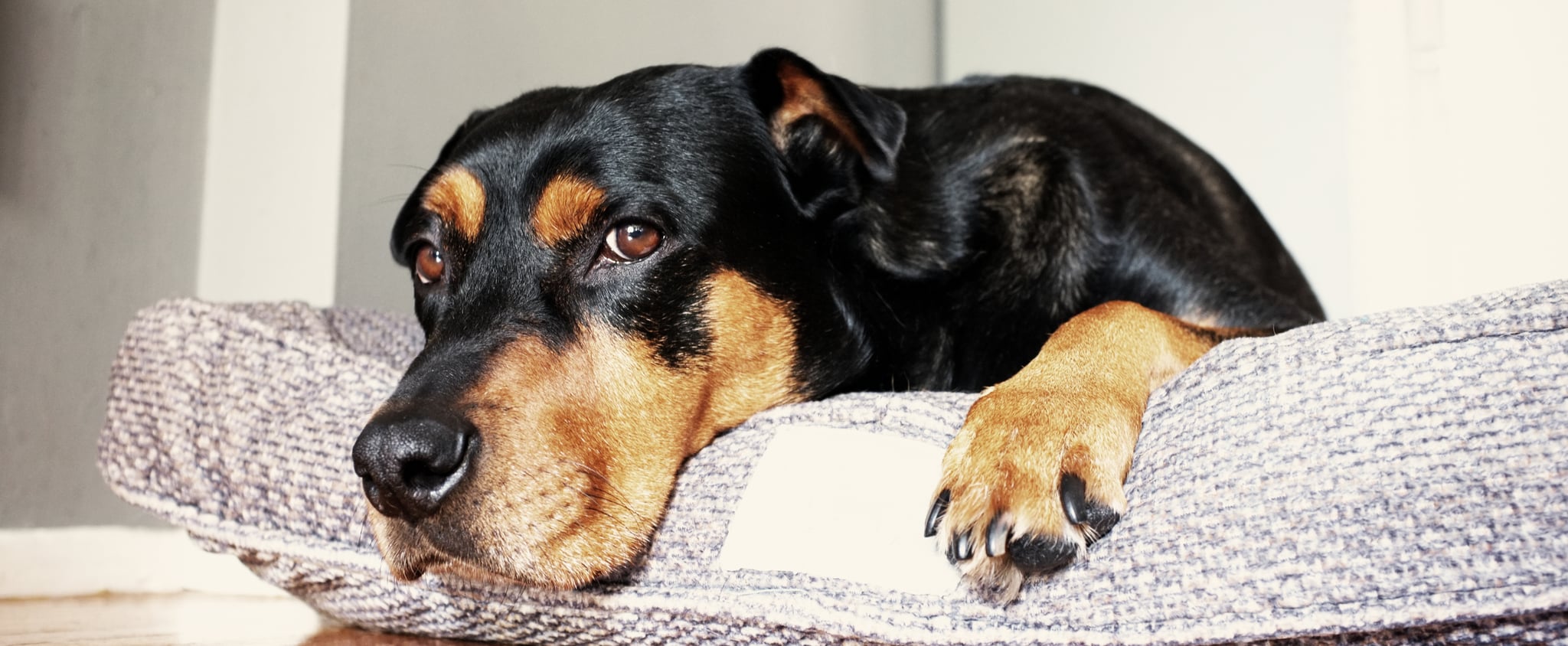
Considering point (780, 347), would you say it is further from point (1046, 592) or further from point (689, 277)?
point (1046, 592)

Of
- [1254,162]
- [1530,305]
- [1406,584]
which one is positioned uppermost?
[1530,305]

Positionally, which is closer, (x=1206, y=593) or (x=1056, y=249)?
(x=1206, y=593)

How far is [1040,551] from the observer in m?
1.33

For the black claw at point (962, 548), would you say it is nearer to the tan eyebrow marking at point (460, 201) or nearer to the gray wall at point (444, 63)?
the tan eyebrow marking at point (460, 201)

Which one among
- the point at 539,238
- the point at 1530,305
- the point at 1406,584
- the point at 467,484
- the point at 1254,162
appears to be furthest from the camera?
the point at 1254,162

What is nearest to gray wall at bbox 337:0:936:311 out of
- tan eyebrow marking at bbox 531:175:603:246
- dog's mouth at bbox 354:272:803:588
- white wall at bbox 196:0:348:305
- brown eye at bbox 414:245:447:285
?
white wall at bbox 196:0:348:305

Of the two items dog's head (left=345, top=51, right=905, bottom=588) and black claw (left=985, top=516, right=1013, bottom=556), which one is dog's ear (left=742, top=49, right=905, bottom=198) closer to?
dog's head (left=345, top=51, right=905, bottom=588)

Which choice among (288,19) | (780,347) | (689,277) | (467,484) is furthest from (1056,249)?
(288,19)

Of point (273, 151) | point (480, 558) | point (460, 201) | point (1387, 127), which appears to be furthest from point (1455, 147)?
point (273, 151)

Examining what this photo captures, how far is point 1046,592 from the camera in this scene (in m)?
1.37

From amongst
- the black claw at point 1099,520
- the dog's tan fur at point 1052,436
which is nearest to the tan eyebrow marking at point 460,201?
the dog's tan fur at point 1052,436

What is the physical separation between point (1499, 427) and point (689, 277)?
3.90 feet

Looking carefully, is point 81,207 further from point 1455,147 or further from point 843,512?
point 1455,147

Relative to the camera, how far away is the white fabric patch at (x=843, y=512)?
1479 mm
